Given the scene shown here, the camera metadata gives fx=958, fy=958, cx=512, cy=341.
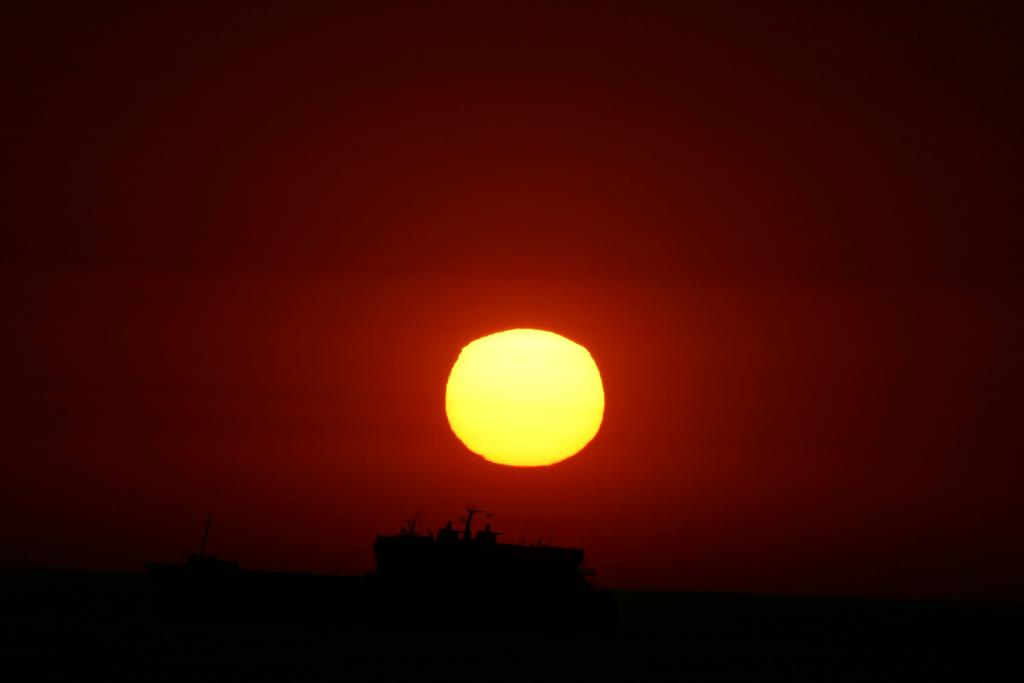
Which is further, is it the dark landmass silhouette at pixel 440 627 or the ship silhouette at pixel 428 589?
the ship silhouette at pixel 428 589

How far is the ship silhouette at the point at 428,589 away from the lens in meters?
54.8

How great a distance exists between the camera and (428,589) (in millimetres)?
54844

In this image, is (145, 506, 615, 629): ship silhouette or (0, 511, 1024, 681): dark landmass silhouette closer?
(0, 511, 1024, 681): dark landmass silhouette

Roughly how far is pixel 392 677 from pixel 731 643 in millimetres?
34929

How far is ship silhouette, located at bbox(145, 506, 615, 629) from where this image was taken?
180ft

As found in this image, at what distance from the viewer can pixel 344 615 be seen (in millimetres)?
55656

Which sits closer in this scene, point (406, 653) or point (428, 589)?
point (406, 653)

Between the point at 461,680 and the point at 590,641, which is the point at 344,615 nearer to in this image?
the point at 590,641

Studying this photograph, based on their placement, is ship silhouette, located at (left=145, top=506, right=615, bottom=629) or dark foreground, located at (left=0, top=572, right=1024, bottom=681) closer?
dark foreground, located at (left=0, top=572, right=1024, bottom=681)

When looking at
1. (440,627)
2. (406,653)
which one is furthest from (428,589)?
(406,653)

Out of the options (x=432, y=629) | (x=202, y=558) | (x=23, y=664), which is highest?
(x=202, y=558)

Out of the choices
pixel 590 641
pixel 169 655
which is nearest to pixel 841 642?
pixel 590 641

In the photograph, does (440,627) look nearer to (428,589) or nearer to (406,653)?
(428,589)

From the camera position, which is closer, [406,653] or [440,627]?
[406,653]
